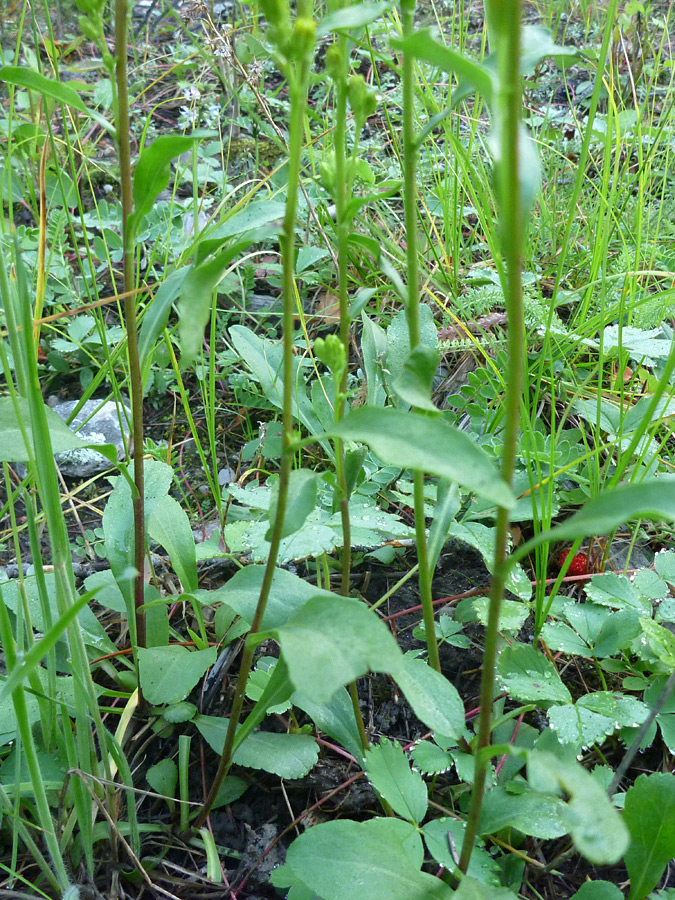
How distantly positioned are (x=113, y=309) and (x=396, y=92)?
1.20m

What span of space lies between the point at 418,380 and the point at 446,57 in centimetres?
26

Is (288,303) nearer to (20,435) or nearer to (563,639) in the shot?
(20,435)

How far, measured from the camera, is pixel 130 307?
0.85m

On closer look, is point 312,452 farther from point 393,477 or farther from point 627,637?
point 627,637

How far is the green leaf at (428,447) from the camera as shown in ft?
1.58

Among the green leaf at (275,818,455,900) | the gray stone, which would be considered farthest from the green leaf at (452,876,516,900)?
the gray stone

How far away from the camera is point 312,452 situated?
1.47 metres

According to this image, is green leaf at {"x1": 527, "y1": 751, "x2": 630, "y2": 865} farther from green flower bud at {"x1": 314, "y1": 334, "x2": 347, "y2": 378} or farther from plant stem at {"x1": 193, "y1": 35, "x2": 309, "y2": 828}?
green flower bud at {"x1": 314, "y1": 334, "x2": 347, "y2": 378}

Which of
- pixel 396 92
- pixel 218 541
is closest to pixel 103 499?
pixel 218 541

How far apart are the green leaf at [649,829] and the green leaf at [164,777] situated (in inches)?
23.7

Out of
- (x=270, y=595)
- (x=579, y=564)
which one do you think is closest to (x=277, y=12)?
(x=270, y=595)

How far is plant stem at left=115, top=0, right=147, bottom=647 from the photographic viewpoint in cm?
77

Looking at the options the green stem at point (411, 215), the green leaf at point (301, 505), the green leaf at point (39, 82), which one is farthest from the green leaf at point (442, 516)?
the green leaf at point (39, 82)

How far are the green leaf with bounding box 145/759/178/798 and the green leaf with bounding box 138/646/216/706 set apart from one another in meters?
0.09
